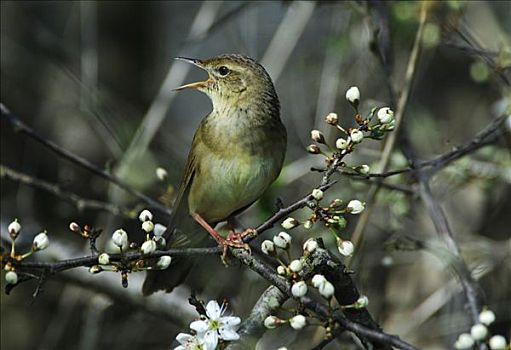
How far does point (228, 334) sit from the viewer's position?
8.63 ft

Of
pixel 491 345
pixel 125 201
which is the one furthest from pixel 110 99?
pixel 491 345

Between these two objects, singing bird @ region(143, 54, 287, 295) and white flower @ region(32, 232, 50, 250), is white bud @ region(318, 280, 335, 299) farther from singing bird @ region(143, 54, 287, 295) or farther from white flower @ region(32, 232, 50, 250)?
singing bird @ region(143, 54, 287, 295)

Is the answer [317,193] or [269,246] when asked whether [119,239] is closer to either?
[269,246]

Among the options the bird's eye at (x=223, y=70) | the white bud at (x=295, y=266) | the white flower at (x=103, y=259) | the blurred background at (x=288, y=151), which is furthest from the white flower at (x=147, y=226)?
the bird's eye at (x=223, y=70)

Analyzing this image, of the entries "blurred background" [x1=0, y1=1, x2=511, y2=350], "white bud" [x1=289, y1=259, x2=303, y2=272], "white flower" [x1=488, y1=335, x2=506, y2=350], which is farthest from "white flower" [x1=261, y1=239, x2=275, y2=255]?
"blurred background" [x1=0, y1=1, x2=511, y2=350]

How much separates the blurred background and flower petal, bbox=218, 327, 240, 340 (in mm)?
1441

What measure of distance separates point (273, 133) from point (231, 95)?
299 millimetres

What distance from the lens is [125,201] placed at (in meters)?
5.40

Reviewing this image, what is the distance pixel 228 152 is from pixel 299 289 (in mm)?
1636

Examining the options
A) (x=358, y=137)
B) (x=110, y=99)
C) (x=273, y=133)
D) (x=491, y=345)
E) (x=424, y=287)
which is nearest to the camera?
(x=491, y=345)

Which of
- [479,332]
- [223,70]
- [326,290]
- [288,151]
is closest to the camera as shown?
[479,332]

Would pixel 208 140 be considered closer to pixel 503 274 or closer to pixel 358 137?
pixel 358 137

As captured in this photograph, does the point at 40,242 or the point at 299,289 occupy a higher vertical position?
the point at 40,242

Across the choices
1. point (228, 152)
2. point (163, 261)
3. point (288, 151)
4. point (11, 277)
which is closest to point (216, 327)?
point (163, 261)
